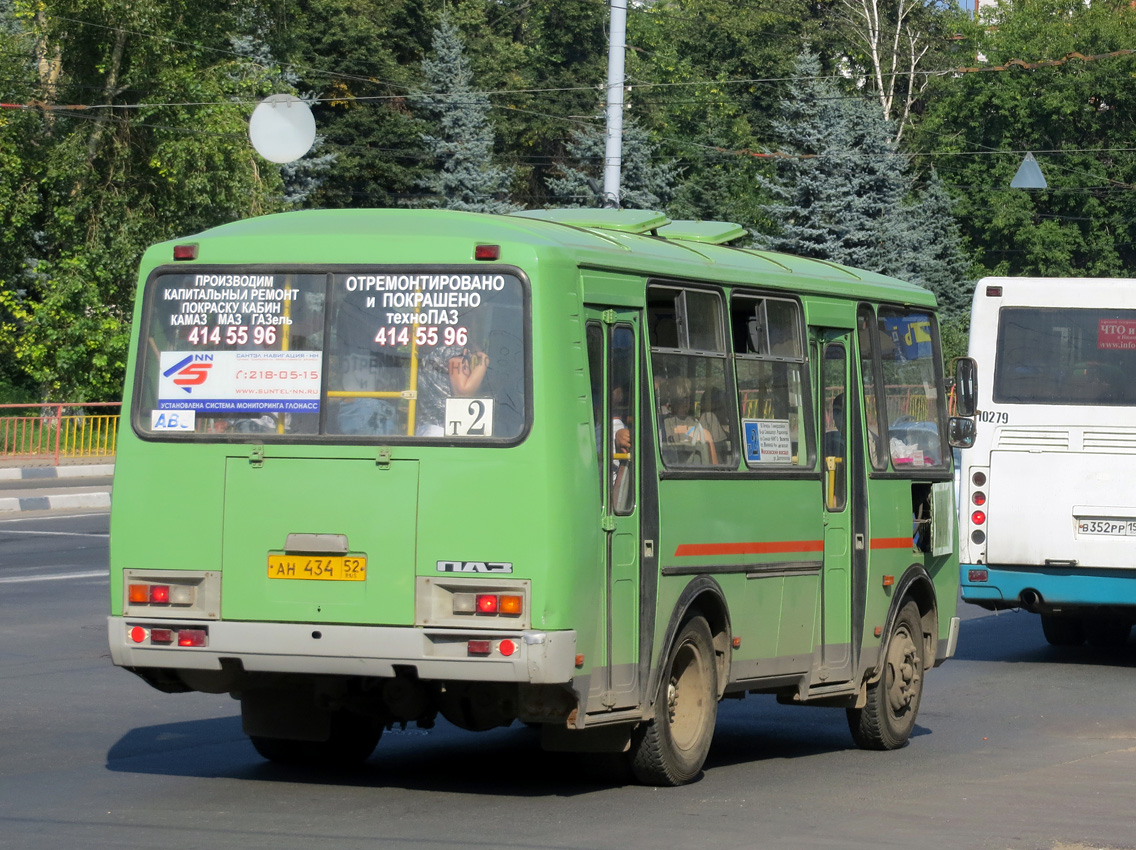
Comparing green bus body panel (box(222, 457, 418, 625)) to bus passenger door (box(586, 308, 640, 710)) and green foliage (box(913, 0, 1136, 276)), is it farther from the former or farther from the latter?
green foliage (box(913, 0, 1136, 276))

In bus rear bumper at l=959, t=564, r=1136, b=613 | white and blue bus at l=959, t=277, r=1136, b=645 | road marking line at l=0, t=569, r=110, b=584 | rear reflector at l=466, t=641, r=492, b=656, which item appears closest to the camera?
rear reflector at l=466, t=641, r=492, b=656

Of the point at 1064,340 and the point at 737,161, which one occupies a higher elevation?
the point at 737,161

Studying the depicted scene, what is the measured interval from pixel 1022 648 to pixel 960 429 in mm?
5347

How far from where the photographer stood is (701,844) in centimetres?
727

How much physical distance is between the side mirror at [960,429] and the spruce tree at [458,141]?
4570cm

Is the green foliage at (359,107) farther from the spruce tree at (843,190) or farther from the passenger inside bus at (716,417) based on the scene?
the passenger inside bus at (716,417)

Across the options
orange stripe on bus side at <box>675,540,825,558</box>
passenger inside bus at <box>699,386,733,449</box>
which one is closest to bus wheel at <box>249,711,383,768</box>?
orange stripe on bus side at <box>675,540,825,558</box>

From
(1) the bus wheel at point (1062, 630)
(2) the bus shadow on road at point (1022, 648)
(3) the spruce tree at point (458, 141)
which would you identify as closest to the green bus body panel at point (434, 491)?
(2) the bus shadow on road at point (1022, 648)

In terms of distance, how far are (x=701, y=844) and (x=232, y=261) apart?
→ 3176 millimetres

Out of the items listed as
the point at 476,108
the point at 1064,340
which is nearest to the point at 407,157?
the point at 476,108

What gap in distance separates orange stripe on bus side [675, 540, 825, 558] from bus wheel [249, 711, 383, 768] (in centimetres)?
178

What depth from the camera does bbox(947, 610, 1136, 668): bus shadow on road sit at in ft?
50.7

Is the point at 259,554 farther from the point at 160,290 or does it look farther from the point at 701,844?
the point at 701,844

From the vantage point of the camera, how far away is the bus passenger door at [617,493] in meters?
7.96
